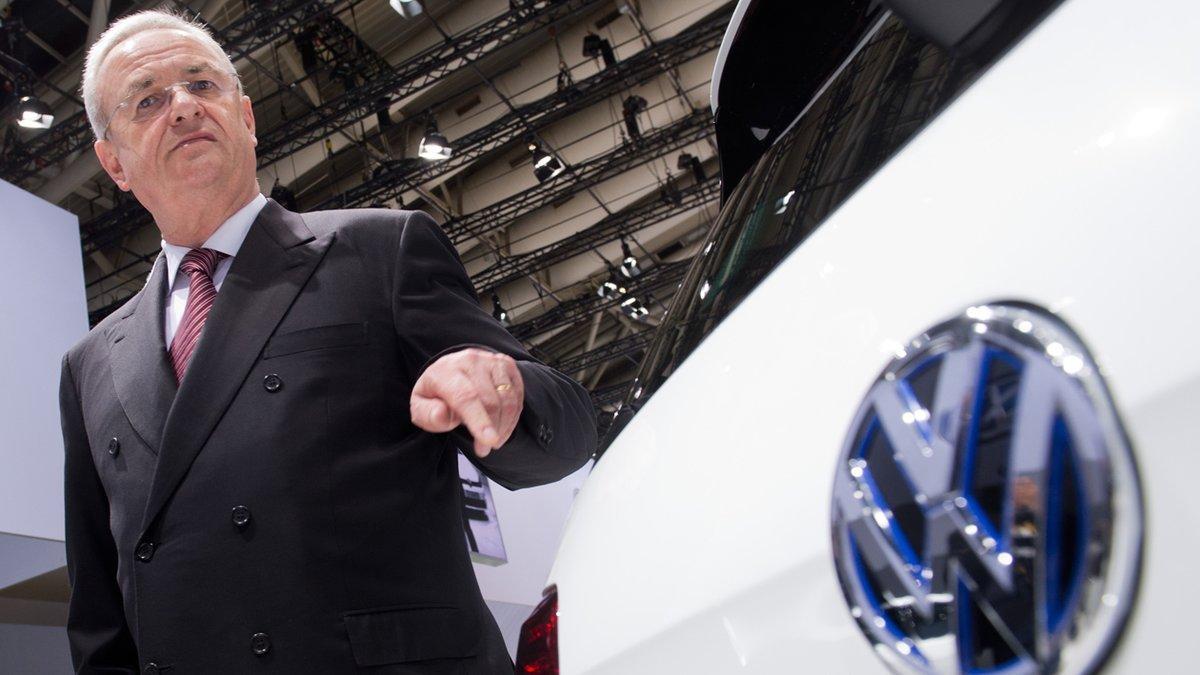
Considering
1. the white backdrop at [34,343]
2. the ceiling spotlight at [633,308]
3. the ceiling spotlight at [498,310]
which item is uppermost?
the ceiling spotlight at [498,310]

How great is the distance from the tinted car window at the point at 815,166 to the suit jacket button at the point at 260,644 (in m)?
0.46

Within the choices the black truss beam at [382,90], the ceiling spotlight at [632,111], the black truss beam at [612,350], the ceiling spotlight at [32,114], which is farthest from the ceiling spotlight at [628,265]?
the ceiling spotlight at [32,114]

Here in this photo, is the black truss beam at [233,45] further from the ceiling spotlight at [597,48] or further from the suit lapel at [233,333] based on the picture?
the suit lapel at [233,333]

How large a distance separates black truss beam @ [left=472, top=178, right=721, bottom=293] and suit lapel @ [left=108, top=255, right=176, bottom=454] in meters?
12.9

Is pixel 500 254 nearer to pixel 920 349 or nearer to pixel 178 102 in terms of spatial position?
pixel 178 102

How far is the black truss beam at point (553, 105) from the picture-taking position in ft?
39.3

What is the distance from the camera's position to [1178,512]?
0.40m

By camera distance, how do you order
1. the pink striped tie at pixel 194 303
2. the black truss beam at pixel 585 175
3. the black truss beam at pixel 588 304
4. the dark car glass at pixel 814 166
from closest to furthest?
the dark car glass at pixel 814 166 → the pink striped tie at pixel 194 303 → the black truss beam at pixel 585 175 → the black truss beam at pixel 588 304

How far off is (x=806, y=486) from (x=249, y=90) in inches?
507

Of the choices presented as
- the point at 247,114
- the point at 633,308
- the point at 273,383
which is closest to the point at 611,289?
the point at 633,308

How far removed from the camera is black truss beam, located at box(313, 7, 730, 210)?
11992mm

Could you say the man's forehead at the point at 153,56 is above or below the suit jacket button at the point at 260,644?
above

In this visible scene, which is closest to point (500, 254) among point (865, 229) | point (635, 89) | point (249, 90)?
point (635, 89)

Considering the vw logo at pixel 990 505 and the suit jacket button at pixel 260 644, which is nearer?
the vw logo at pixel 990 505
